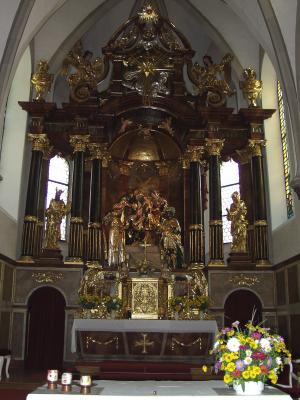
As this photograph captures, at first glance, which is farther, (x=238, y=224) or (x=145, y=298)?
(x=238, y=224)

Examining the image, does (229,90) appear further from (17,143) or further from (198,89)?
(17,143)

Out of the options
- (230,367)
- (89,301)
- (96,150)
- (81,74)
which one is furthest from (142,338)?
(81,74)

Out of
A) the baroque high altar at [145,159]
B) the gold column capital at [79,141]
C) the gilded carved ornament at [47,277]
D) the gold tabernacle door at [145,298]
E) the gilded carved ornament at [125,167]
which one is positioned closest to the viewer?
the gold tabernacle door at [145,298]

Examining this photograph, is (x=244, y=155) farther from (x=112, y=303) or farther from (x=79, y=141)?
(x=112, y=303)

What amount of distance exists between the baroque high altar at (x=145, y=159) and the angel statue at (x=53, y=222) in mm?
36

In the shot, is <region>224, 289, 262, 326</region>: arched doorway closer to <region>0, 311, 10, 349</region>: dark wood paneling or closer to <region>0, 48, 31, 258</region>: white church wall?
<region>0, 311, 10, 349</region>: dark wood paneling

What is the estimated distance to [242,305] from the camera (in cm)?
1595

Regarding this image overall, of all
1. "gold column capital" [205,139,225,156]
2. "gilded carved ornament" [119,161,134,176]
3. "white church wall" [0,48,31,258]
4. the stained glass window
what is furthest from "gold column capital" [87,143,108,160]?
the stained glass window

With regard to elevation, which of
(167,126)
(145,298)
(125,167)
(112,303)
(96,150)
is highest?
(167,126)

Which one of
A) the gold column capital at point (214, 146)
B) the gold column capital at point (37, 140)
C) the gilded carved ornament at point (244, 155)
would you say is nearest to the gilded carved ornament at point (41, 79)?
the gold column capital at point (37, 140)

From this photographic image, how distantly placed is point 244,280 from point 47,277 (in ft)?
20.2

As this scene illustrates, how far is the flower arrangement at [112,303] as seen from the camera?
14.3m

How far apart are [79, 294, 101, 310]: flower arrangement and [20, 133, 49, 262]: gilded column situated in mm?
2530

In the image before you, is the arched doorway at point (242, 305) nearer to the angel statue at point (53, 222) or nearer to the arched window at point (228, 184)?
the arched window at point (228, 184)
